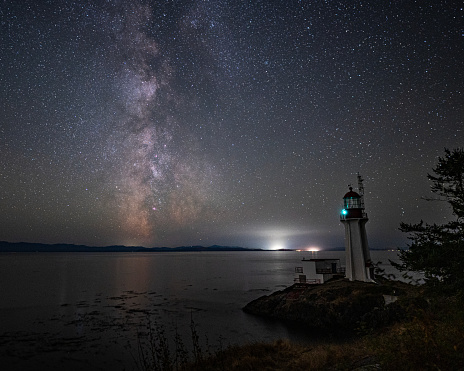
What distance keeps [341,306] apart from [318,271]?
10646mm

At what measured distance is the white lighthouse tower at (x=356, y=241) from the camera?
36.3m

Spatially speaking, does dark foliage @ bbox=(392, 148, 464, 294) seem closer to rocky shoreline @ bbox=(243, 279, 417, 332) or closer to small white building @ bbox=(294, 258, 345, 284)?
rocky shoreline @ bbox=(243, 279, 417, 332)

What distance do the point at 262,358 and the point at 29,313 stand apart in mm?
39223

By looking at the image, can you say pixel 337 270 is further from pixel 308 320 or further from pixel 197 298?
pixel 197 298

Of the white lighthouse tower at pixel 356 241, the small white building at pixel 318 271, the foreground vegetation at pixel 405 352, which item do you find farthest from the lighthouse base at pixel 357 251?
the foreground vegetation at pixel 405 352

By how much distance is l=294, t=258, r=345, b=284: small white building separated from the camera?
41.5 m

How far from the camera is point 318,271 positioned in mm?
41781

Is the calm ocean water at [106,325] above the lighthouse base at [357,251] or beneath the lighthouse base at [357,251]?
beneath

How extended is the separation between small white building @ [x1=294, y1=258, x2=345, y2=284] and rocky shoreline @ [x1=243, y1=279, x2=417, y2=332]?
4.02m

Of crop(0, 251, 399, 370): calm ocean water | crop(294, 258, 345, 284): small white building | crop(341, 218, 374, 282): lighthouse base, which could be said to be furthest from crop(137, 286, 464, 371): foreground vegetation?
crop(294, 258, 345, 284): small white building

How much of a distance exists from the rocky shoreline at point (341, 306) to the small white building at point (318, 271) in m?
4.02

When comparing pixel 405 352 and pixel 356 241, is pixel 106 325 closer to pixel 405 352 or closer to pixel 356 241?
pixel 356 241

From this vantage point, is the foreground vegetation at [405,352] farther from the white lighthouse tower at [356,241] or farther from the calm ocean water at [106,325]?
the white lighthouse tower at [356,241]

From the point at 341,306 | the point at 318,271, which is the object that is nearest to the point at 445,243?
the point at 341,306
